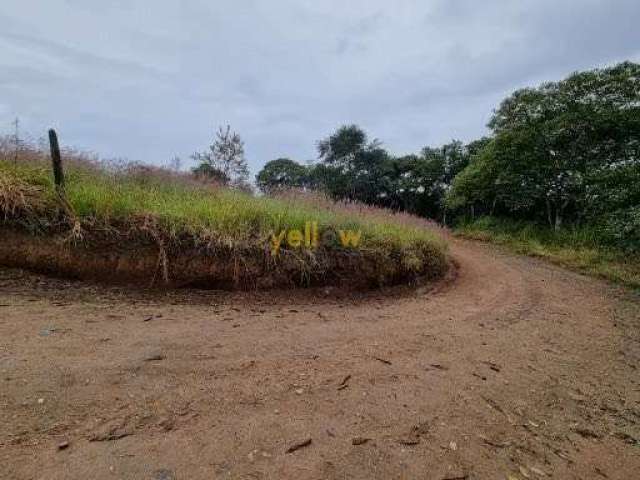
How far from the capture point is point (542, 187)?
35.9ft

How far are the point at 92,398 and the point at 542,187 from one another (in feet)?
42.0

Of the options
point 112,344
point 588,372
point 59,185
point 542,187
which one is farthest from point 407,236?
point 542,187

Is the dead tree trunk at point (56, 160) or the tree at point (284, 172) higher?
the tree at point (284, 172)

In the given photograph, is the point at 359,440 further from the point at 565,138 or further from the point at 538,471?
the point at 565,138

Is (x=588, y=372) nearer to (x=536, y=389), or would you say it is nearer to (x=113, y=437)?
(x=536, y=389)

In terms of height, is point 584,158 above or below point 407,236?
above

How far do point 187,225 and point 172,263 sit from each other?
41 centimetres

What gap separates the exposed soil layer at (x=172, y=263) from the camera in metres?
3.10

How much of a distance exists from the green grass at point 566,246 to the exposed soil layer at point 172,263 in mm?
5726

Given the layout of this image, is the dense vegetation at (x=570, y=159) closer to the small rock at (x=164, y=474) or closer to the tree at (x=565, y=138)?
the tree at (x=565, y=138)

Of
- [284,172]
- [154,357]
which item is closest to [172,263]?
[154,357]

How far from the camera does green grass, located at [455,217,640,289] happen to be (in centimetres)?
667

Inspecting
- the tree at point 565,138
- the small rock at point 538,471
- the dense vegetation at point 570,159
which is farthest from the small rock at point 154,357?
the tree at point 565,138

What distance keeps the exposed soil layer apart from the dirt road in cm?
19
